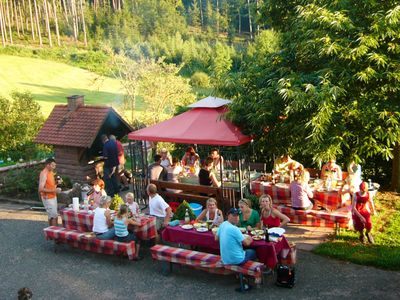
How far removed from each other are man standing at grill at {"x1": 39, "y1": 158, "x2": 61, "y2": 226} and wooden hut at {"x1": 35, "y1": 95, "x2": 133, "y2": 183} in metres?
3.47

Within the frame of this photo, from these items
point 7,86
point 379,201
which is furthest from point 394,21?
point 7,86

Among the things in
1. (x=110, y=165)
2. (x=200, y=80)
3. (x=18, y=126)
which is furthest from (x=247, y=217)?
(x=200, y=80)

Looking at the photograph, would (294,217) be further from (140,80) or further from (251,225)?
(140,80)

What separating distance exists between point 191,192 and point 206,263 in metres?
3.94

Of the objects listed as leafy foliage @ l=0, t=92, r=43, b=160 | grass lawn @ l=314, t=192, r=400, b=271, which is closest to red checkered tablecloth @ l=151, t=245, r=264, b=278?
→ grass lawn @ l=314, t=192, r=400, b=271

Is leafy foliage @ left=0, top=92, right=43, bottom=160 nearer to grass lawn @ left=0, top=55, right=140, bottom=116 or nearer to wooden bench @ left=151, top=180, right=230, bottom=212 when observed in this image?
wooden bench @ left=151, top=180, right=230, bottom=212

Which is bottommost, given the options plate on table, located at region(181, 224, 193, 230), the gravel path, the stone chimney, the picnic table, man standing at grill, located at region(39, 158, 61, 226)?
the gravel path

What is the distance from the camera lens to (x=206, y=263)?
7.90 meters

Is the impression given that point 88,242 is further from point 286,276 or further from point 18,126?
point 18,126

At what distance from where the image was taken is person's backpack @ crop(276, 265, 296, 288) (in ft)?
25.1

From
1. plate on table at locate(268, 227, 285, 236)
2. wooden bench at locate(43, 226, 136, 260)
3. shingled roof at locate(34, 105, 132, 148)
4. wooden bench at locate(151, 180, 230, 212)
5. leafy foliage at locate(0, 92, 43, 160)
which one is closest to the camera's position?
plate on table at locate(268, 227, 285, 236)

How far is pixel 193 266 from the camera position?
27.7ft

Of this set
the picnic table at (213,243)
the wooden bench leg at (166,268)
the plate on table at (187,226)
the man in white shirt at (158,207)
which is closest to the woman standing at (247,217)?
the picnic table at (213,243)

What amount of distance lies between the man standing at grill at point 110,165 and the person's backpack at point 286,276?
22.4 ft
